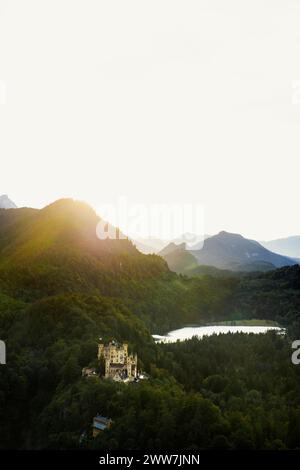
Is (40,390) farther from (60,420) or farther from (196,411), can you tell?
(196,411)

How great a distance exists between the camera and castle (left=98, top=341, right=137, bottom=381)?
237 ft

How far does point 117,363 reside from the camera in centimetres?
7519

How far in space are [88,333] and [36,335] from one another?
9.28 metres

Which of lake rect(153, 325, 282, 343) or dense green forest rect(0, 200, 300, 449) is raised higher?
dense green forest rect(0, 200, 300, 449)

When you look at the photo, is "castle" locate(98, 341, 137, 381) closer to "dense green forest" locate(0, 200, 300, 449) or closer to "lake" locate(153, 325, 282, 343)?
"dense green forest" locate(0, 200, 300, 449)

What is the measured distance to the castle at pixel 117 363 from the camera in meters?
72.2

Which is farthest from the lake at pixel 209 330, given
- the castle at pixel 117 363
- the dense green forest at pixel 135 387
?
the castle at pixel 117 363

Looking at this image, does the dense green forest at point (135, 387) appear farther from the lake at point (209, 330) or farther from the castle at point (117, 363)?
the lake at point (209, 330)

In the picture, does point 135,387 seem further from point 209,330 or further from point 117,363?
point 209,330

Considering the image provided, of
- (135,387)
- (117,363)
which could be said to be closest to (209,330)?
(117,363)

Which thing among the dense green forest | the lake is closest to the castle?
the dense green forest

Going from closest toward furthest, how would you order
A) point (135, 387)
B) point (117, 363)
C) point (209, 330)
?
point (135, 387)
point (117, 363)
point (209, 330)

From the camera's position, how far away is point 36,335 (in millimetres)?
100000
